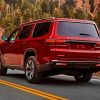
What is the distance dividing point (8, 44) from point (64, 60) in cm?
348

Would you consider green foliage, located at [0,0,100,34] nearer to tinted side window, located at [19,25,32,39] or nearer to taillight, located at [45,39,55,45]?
tinted side window, located at [19,25,32,39]

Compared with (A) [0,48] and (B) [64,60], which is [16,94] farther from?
(A) [0,48]

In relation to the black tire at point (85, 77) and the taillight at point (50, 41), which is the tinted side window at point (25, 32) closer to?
the taillight at point (50, 41)

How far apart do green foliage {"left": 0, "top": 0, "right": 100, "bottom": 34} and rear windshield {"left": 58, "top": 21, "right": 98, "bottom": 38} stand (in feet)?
281

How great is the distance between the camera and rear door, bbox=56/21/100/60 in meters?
12.5

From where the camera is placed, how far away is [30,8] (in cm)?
13188

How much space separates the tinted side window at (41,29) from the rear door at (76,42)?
1.31 feet

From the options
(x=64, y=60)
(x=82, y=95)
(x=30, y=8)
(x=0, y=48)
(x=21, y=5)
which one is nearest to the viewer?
(x=82, y=95)

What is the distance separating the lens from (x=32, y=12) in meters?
126

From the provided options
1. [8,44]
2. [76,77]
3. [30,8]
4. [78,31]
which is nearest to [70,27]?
[78,31]

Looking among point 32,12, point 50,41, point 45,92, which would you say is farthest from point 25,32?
point 32,12

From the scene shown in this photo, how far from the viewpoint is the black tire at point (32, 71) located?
13.0 meters

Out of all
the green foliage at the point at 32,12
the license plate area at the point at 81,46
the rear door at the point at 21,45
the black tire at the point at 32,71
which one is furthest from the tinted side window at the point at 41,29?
the green foliage at the point at 32,12

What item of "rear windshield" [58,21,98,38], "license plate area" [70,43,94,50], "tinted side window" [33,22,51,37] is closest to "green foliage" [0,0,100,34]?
"tinted side window" [33,22,51,37]
